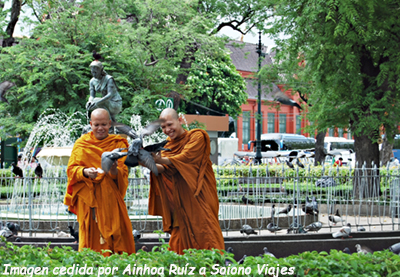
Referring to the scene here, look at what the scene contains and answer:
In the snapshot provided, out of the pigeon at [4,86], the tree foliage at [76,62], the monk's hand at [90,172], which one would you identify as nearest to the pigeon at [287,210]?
the monk's hand at [90,172]

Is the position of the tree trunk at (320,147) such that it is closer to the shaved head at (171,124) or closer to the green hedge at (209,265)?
the shaved head at (171,124)

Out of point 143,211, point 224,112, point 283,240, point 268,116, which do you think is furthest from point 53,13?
point 268,116

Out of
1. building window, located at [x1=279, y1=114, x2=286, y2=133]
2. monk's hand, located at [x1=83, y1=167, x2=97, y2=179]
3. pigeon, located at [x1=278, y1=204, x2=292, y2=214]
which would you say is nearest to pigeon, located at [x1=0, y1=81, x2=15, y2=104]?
pigeon, located at [x1=278, y1=204, x2=292, y2=214]

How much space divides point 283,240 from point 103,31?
12.8 m

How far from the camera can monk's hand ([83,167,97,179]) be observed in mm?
4539

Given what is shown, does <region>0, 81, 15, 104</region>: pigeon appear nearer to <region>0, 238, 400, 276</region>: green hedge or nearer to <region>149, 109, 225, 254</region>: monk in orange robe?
<region>149, 109, 225, 254</region>: monk in orange robe

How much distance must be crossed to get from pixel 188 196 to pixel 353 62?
768 centimetres

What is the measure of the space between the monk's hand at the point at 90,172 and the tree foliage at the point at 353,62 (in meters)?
6.86

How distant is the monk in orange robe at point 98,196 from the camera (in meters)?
4.64

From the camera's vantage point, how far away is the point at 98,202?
4680mm

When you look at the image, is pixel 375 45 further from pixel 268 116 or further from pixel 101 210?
pixel 268 116

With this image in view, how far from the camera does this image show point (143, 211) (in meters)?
8.99

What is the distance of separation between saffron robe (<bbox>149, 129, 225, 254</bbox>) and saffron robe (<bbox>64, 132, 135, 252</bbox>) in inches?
13.8

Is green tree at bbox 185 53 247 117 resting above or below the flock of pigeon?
above
